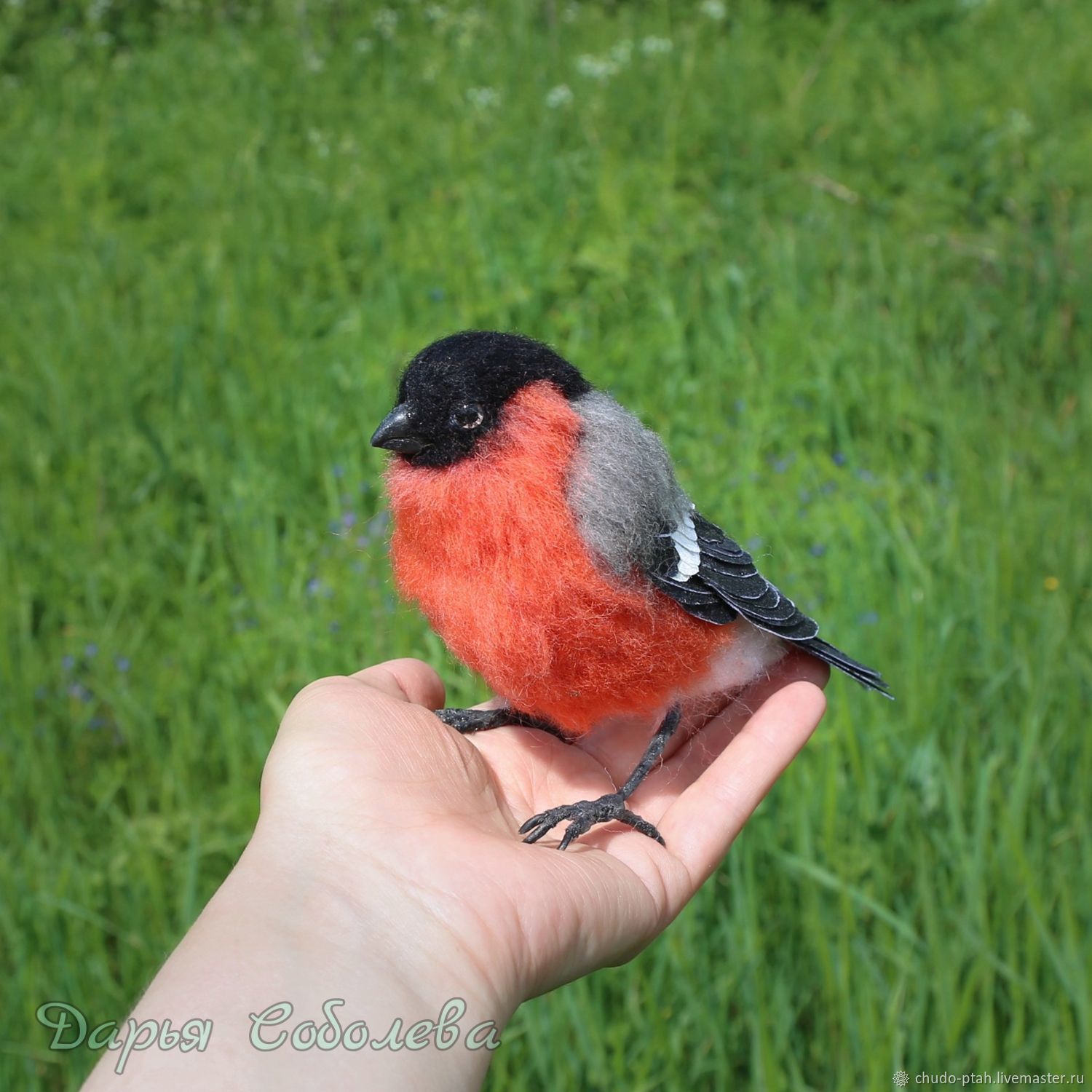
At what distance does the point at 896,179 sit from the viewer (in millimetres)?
5348

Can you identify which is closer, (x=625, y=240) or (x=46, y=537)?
(x=46, y=537)

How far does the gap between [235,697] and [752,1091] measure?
5.76 ft

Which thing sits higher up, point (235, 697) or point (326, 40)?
point (326, 40)

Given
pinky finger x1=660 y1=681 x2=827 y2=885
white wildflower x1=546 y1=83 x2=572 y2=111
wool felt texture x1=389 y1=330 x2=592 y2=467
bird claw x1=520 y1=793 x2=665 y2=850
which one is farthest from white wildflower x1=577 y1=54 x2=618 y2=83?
bird claw x1=520 y1=793 x2=665 y2=850

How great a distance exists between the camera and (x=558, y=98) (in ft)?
17.6

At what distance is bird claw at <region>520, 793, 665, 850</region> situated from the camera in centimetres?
198

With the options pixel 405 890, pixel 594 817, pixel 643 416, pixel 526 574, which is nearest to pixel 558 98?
pixel 643 416

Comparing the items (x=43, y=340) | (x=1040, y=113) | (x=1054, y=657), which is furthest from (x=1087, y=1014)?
A: (x=1040, y=113)

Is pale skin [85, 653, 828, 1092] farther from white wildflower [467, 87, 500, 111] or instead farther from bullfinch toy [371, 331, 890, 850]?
white wildflower [467, 87, 500, 111]

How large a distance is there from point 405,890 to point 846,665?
101 centimetres

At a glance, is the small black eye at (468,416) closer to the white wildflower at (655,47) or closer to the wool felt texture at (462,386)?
the wool felt texture at (462,386)

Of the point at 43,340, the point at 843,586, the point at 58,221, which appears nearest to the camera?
the point at 843,586

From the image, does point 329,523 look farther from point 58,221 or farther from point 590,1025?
point 58,221

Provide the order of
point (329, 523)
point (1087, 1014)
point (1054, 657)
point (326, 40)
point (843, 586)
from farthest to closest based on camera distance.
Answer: point (326, 40) → point (329, 523) → point (843, 586) → point (1054, 657) → point (1087, 1014)
